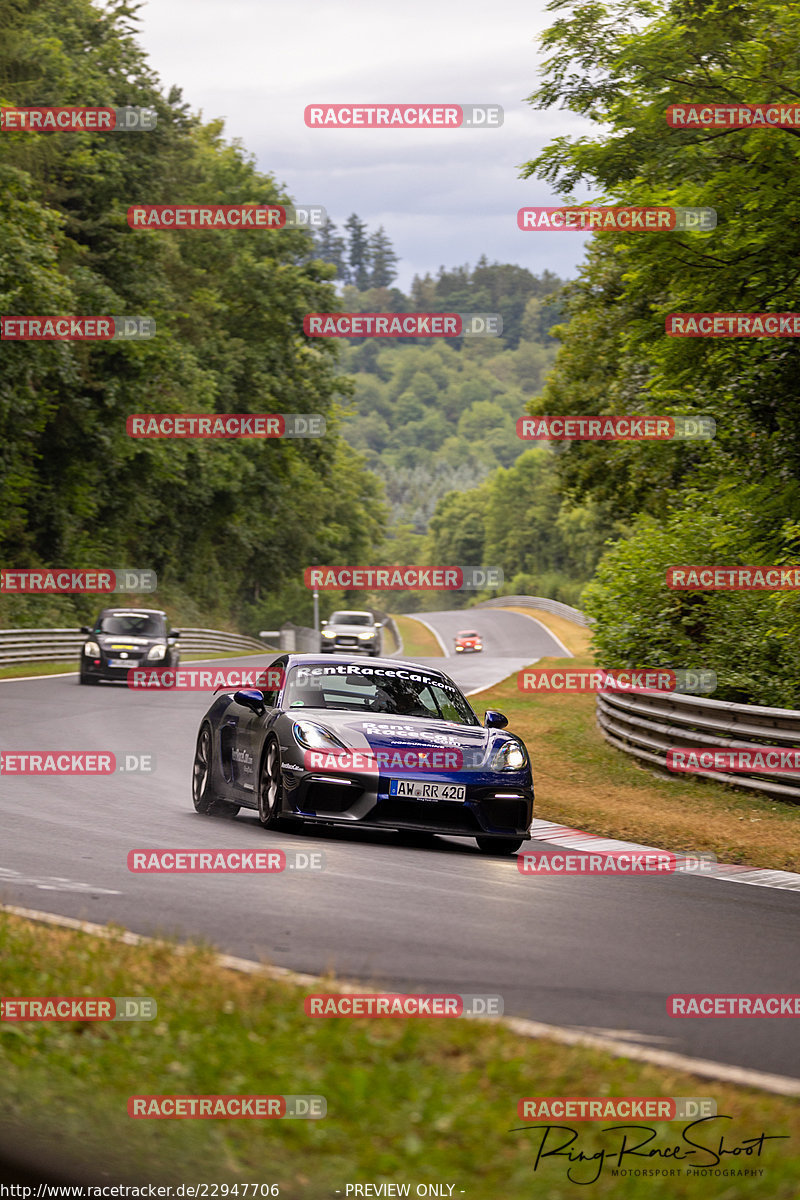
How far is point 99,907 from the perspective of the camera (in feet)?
25.2

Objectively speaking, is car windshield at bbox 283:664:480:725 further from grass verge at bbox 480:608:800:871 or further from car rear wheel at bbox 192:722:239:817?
grass verge at bbox 480:608:800:871

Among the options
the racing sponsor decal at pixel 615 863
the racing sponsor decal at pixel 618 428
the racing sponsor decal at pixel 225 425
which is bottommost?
the racing sponsor decal at pixel 615 863

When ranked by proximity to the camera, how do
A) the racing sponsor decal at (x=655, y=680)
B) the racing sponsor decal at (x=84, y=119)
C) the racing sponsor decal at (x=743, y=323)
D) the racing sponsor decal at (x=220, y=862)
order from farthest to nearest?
the racing sponsor decal at (x=84, y=119) < the racing sponsor decal at (x=655, y=680) < the racing sponsor decal at (x=743, y=323) < the racing sponsor decal at (x=220, y=862)

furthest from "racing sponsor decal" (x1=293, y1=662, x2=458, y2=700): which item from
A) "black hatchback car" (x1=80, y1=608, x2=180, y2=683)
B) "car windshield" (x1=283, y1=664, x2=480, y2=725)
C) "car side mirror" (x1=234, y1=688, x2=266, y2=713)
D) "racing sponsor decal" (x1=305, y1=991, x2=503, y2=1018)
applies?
"black hatchback car" (x1=80, y1=608, x2=180, y2=683)

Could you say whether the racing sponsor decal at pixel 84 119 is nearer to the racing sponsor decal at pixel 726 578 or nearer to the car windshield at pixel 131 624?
the car windshield at pixel 131 624

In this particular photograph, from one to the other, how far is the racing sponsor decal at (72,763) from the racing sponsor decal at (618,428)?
1265 centimetres

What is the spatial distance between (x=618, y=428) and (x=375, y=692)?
22940 mm

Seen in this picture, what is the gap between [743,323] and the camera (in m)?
16.2

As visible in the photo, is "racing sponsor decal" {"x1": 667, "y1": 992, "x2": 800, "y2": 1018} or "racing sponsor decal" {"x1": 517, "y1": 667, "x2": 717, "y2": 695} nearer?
"racing sponsor decal" {"x1": 667, "y1": 992, "x2": 800, "y2": 1018}

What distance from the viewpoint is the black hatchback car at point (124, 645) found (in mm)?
30344

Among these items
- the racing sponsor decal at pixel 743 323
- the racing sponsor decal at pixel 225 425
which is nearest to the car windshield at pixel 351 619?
the racing sponsor decal at pixel 225 425

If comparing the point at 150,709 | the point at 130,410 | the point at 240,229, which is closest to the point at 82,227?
the point at 130,410

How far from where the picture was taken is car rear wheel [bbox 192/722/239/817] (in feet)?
40.9

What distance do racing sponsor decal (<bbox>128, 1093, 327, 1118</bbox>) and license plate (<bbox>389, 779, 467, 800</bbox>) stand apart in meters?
6.09
